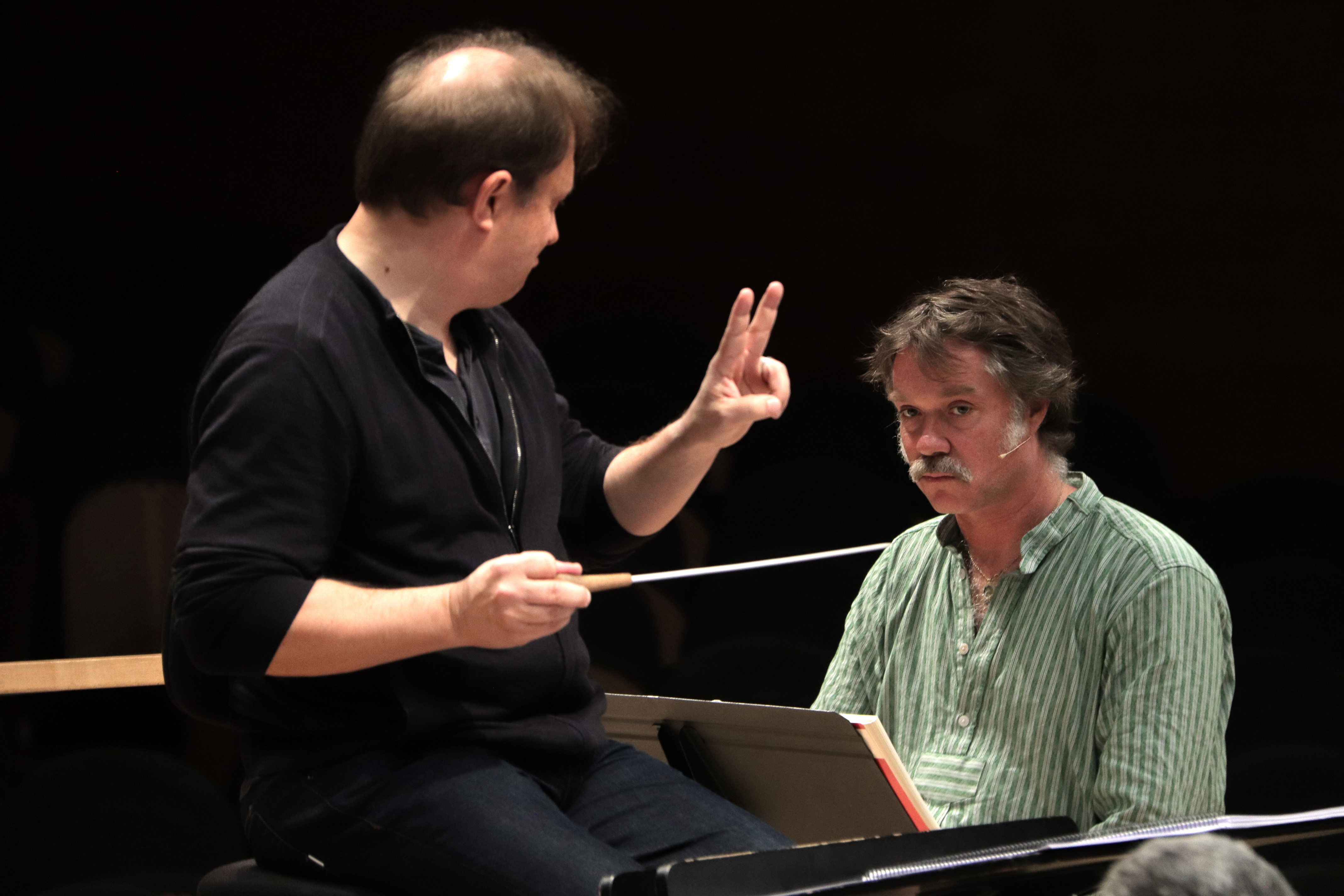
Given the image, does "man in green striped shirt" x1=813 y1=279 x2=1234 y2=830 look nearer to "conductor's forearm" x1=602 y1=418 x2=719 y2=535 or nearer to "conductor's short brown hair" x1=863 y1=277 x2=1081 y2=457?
"conductor's short brown hair" x1=863 y1=277 x2=1081 y2=457

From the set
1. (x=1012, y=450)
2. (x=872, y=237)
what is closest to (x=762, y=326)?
(x=1012, y=450)

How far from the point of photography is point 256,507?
1.05 meters

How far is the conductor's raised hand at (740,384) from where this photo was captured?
1260 mm

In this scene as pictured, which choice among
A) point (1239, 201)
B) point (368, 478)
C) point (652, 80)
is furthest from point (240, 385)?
point (1239, 201)

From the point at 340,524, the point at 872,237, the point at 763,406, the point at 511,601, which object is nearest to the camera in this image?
the point at 511,601

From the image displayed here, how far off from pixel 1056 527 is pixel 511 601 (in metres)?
1.02

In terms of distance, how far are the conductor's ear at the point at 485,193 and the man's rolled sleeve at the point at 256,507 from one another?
0.68 feet

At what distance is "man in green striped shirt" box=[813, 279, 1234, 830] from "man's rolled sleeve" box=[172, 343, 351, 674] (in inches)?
39.0

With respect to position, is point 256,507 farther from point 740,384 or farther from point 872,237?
point 872,237

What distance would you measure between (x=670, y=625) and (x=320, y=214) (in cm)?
119

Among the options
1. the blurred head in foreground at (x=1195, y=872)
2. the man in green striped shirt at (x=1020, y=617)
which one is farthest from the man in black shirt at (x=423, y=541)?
the man in green striped shirt at (x=1020, y=617)

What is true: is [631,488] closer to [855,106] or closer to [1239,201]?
[855,106]

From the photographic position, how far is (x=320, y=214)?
9.20 feet

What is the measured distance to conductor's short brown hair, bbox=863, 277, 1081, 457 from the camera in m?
1.83
